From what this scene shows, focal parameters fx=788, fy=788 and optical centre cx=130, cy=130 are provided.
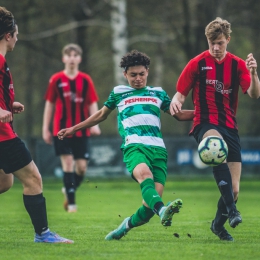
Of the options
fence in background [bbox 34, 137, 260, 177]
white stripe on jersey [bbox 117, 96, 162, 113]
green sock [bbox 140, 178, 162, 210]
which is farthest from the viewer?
fence in background [bbox 34, 137, 260, 177]

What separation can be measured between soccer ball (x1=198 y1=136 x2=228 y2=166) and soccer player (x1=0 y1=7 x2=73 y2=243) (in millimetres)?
1559

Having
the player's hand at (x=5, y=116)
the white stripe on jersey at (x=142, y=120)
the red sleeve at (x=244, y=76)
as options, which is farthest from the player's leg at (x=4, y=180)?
the red sleeve at (x=244, y=76)

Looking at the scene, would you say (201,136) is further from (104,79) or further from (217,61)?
(104,79)

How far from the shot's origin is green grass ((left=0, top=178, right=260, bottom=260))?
6.82 metres

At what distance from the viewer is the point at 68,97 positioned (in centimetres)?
1295

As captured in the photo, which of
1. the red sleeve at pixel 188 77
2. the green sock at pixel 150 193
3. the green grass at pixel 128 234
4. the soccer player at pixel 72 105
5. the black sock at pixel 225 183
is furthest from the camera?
the soccer player at pixel 72 105

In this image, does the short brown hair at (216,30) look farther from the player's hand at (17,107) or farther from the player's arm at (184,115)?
the player's hand at (17,107)

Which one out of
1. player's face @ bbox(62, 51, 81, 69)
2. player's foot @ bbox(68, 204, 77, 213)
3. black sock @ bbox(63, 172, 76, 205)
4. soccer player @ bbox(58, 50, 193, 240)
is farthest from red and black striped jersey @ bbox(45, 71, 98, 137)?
soccer player @ bbox(58, 50, 193, 240)

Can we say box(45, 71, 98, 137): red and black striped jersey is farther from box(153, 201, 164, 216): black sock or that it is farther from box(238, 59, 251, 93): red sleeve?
box(153, 201, 164, 216): black sock

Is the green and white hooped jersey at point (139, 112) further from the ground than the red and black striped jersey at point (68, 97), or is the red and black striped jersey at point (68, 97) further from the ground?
the green and white hooped jersey at point (139, 112)

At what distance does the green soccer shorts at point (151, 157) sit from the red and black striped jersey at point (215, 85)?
591 millimetres

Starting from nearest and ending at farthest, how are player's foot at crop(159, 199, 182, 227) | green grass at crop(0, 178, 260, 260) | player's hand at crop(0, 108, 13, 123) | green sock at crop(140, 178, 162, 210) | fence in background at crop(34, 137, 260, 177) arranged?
green grass at crop(0, 178, 260, 260)
player's foot at crop(159, 199, 182, 227)
player's hand at crop(0, 108, 13, 123)
green sock at crop(140, 178, 162, 210)
fence in background at crop(34, 137, 260, 177)

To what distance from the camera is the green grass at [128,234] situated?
6.82 m

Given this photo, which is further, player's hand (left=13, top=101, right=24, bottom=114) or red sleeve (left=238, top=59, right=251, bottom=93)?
red sleeve (left=238, top=59, right=251, bottom=93)
